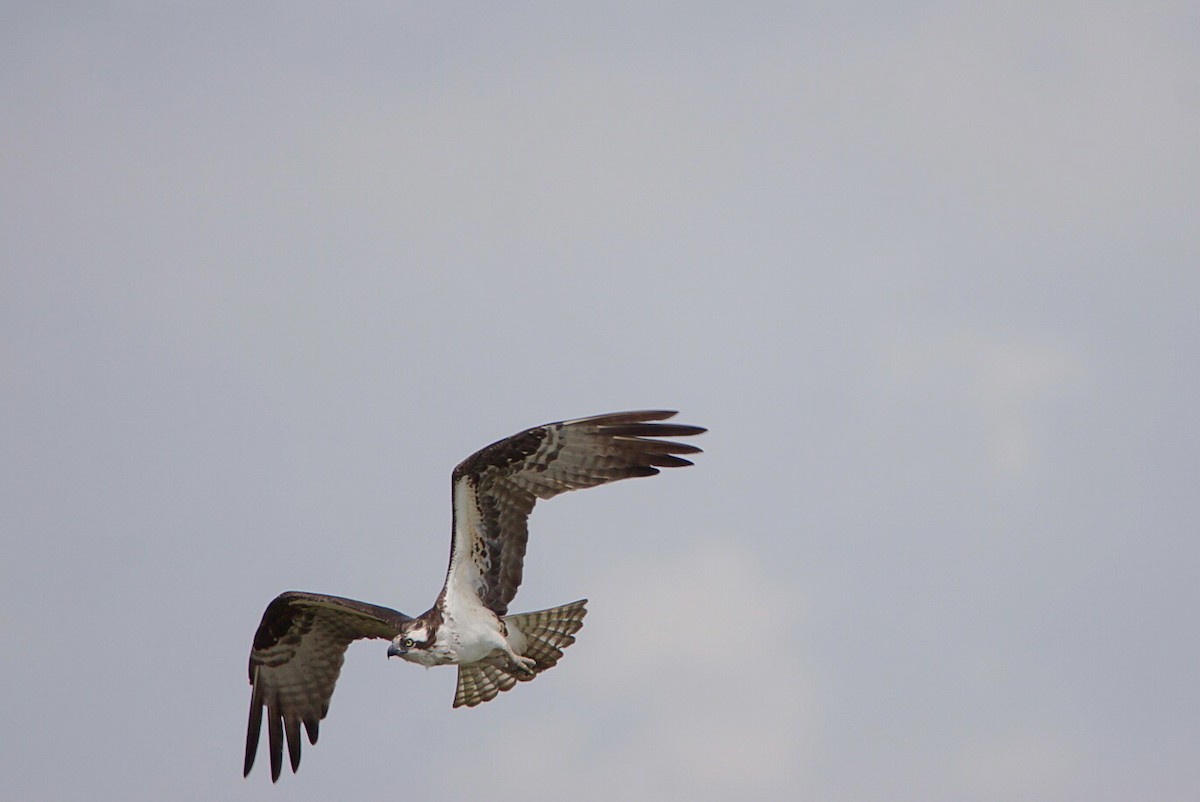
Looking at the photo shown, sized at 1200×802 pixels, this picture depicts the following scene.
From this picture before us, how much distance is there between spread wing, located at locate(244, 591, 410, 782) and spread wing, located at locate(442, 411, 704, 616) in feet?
6.24

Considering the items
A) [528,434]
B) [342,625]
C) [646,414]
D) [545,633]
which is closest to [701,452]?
[646,414]

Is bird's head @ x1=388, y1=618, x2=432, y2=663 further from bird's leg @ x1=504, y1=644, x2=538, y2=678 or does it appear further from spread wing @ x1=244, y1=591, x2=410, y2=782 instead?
spread wing @ x1=244, y1=591, x2=410, y2=782

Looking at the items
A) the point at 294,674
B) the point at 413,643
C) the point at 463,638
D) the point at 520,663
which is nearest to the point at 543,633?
the point at 520,663

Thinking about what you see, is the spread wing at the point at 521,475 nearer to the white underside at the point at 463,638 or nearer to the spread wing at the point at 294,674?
the white underside at the point at 463,638

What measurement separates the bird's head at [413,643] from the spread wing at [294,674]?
5.33 ft

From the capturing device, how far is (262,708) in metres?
15.3

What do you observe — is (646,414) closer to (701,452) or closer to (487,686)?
(701,452)

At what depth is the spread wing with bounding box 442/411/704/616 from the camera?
43.3 feet

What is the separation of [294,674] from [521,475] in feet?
11.4

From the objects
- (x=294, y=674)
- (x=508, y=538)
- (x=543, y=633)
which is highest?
(x=508, y=538)

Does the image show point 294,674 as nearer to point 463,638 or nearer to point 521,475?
point 463,638

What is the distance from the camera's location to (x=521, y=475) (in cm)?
1342

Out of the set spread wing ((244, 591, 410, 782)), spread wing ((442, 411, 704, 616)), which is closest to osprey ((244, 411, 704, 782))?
spread wing ((442, 411, 704, 616))

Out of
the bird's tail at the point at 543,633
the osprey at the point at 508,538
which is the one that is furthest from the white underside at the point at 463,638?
the bird's tail at the point at 543,633
